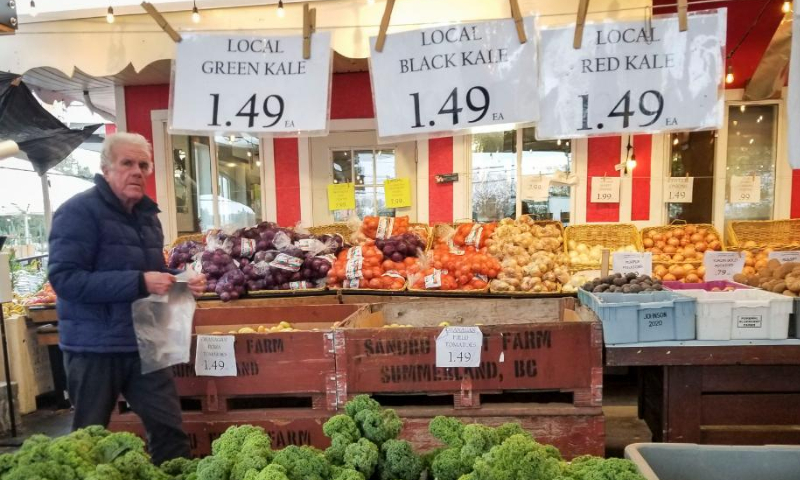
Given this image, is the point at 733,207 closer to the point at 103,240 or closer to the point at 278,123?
the point at 278,123

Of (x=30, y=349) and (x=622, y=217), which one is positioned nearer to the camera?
(x=30, y=349)

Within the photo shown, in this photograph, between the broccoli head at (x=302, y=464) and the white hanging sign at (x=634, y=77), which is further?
the white hanging sign at (x=634, y=77)

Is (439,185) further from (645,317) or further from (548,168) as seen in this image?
(645,317)

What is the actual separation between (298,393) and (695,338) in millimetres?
2075

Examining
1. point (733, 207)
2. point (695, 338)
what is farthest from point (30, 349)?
point (733, 207)

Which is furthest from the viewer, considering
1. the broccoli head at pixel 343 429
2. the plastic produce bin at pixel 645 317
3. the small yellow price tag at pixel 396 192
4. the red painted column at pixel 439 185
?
the red painted column at pixel 439 185

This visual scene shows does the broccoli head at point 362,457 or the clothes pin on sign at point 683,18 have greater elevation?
the clothes pin on sign at point 683,18

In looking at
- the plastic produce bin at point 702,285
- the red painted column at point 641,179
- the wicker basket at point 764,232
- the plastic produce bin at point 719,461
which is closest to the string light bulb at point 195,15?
the plastic produce bin at point 702,285

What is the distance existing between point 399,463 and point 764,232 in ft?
18.1

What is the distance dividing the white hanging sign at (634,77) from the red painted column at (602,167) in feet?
12.7

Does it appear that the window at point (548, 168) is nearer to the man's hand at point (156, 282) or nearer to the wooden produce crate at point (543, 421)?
the wooden produce crate at point (543, 421)

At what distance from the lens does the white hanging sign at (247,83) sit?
2.07 m

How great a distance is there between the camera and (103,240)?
2.14 m

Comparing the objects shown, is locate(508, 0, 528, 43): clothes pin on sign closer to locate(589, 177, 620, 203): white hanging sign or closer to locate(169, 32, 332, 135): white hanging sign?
locate(169, 32, 332, 135): white hanging sign
